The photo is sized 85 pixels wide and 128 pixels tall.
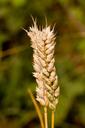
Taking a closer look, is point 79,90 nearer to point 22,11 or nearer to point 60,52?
point 60,52

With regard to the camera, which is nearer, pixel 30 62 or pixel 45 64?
pixel 45 64

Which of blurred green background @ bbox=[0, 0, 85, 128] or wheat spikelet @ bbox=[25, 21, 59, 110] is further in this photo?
blurred green background @ bbox=[0, 0, 85, 128]

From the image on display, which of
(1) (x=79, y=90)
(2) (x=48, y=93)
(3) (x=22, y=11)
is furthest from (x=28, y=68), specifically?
(2) (x=48, y=93)

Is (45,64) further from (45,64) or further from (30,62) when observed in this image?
(30,62)


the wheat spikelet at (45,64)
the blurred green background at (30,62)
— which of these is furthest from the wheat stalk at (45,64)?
the blurred green background at (30,62)

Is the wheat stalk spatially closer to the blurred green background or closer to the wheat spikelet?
the wheat spikelet

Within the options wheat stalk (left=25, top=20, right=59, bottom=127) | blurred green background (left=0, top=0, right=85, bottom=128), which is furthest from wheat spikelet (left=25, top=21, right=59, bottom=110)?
Result: blurred green background (left=0, top=0, right=85, bottom=128)

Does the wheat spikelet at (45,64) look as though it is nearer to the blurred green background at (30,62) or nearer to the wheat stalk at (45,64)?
the wheat stalk at (45,64)

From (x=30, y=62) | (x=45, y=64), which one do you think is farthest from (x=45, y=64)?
(x=30, y=62)
